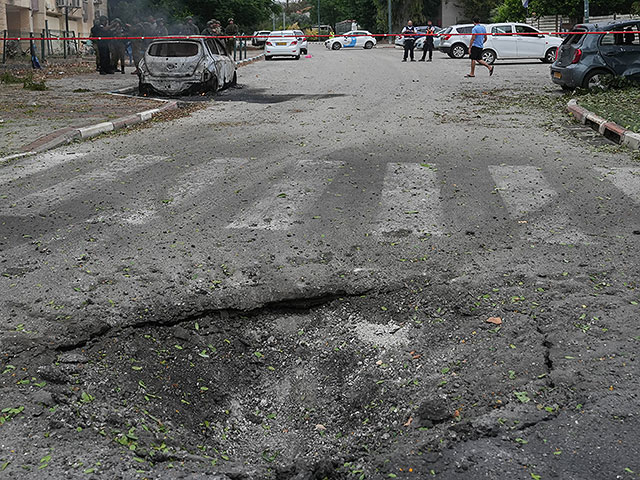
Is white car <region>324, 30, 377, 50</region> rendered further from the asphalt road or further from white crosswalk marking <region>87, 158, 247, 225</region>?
white crosswalk marking <region>87, 158, 247, 225</region>

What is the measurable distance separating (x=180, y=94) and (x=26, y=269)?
42.5 feet

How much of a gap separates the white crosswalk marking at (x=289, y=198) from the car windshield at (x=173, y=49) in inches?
376

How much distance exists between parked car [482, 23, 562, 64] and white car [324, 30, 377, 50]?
87.3 feet

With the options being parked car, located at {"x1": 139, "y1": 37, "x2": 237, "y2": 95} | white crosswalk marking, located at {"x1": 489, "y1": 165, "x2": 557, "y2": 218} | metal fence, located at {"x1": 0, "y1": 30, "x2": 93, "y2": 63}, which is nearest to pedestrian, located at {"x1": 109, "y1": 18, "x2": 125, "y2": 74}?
metal fence, located at {"x1": 0, "y1": 30, "x2": 93, "y2": 63}

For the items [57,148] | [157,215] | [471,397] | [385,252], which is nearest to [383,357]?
[471,397]

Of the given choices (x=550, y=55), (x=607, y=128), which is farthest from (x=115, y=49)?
(x=607, y=128)

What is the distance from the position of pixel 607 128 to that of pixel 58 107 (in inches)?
430

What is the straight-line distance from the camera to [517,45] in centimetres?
3056

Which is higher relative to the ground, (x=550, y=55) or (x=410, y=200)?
(x=550, y=55)

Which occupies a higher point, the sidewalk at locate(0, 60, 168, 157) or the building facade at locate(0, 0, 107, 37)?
the building facade at locate(0, 0, 107, 37)

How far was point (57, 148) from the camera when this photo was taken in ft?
34.3

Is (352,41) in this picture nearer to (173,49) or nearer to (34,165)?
(173,49)

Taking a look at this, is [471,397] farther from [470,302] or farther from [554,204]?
[554,204]

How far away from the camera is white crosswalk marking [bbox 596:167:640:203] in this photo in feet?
24.3
